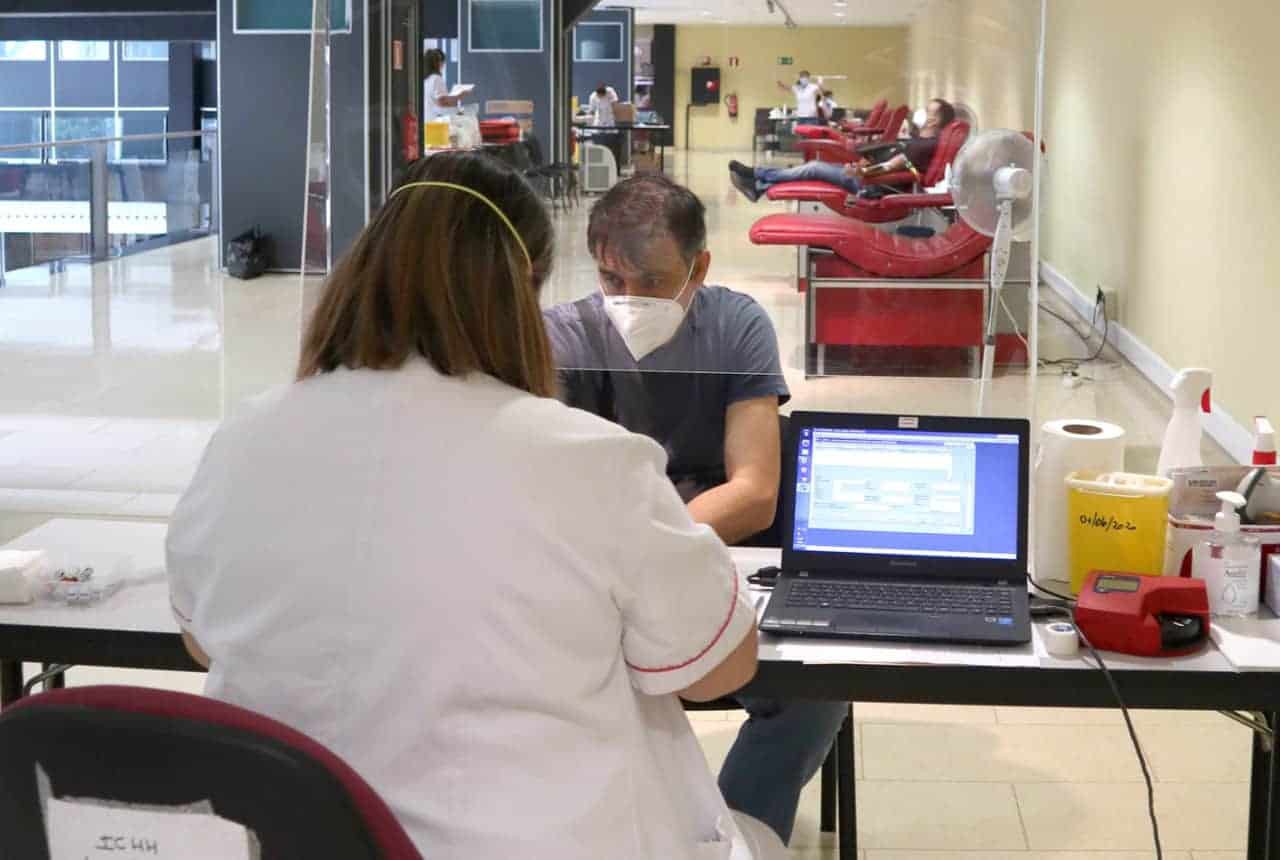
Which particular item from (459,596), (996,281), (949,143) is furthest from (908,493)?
(996,281)

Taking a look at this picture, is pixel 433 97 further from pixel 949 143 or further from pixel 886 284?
pixel 886 284

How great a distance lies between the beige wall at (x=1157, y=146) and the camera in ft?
14.5

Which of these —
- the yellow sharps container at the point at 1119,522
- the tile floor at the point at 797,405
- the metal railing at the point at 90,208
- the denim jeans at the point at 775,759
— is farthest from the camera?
the metal railing at the point at 90,208

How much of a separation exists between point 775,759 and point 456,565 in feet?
4.10

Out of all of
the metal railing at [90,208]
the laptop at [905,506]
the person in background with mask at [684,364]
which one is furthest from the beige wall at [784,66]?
the metal railing at [90,208]

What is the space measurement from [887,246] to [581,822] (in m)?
4.47

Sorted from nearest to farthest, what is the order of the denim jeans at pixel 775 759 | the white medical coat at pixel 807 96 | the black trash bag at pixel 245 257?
the denim jeans at pixel 775 759
the white medical coat at pixel 807 96
the black trash bag at pixel 245 257

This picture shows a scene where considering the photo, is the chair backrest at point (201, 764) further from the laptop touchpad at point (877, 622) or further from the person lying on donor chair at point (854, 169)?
the person lying on donor chair at point (854, 169)

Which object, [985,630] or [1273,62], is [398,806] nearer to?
[985,630]

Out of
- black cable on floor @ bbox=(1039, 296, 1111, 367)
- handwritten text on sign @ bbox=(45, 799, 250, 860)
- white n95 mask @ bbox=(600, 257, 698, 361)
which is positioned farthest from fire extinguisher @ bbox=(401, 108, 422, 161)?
handwritten text on sign @ bbox=(45, 799, 250, 860)

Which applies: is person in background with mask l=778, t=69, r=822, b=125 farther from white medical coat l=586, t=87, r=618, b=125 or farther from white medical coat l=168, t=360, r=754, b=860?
white medical coat l=168, t=360, r=754, b=860

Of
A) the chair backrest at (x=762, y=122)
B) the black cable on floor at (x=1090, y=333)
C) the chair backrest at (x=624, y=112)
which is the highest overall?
the chair backrest at (x=624, y=112)

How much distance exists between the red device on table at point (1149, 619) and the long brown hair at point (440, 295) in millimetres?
891

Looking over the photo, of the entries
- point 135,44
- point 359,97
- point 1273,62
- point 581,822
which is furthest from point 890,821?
point 135,44
